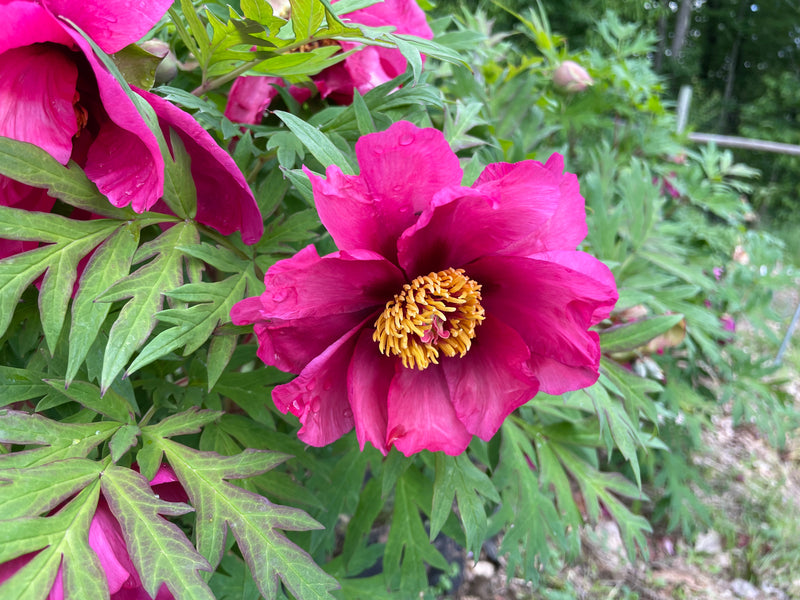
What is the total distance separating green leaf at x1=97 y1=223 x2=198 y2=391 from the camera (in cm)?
53

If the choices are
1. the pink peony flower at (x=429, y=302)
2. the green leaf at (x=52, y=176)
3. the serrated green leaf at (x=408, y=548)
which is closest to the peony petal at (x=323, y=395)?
the pink peony flower at (x=429, y=302)

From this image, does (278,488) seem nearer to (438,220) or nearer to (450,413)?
(450,413)

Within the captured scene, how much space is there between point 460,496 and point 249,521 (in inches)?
10.1

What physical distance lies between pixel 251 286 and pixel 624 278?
33.0 inches

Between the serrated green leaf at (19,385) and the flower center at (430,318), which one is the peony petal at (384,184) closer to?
the flower center at (430,318)

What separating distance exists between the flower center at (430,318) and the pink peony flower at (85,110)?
16 cm

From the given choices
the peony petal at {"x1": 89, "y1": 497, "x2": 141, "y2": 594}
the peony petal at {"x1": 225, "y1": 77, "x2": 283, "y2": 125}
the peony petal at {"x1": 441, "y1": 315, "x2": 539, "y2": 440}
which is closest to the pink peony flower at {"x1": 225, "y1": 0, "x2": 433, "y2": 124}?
the peony petal at {"x1": 225, "y1": 77, "x2": 283, "y2": 125}

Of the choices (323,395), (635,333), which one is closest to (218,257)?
(323,395)

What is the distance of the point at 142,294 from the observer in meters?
0.56

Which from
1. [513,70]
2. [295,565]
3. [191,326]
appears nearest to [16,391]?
[191,326]

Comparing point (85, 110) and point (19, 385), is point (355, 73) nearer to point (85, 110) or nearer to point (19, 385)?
point (85, 110)

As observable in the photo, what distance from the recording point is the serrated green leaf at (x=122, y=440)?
1.86 feet

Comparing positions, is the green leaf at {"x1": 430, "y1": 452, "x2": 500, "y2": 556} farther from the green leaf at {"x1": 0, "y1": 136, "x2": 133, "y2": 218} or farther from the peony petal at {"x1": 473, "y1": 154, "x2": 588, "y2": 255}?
the green leaf at {"x1": 0, "y1": 136, "x2": 133, "y2": 218}

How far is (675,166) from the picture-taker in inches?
74.6
